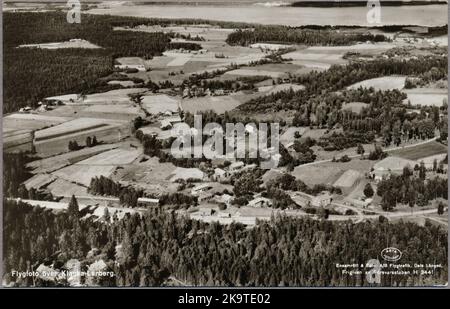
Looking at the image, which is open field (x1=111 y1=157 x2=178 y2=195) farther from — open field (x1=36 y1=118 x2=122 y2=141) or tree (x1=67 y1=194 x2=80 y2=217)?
open field (x1=36 y1=118 x2=122 y2=141)

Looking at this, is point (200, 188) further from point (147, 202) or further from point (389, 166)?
point (389, 166)

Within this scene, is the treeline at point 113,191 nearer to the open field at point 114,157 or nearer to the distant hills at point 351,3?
the open field at point 114,157

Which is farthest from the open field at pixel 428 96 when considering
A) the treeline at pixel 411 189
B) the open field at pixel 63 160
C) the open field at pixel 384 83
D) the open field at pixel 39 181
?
the open field at pixel 39 181

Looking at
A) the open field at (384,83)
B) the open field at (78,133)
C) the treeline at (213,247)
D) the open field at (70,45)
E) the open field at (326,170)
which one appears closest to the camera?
the treeline at (213,247)

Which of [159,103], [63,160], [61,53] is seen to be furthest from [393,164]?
[61,53]

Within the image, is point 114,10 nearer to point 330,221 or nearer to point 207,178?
point 207,178

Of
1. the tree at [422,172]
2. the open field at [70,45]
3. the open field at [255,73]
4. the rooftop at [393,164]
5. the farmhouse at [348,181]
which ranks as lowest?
the farmhouse at [348,181]

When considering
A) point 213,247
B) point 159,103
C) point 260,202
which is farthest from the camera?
point 159,103
